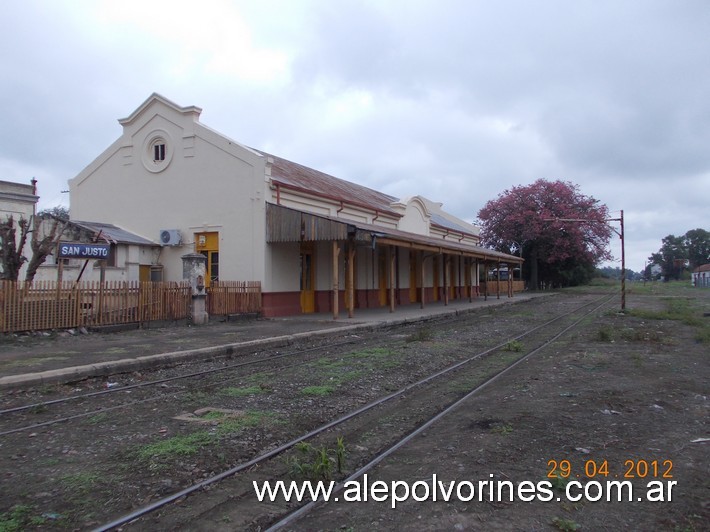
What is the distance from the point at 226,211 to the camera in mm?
20609

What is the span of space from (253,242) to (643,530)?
57.4ft

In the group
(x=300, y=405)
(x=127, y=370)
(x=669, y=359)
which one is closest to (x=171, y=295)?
(x=127, y=370)

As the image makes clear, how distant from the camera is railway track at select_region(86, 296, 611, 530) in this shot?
3961 millimetres

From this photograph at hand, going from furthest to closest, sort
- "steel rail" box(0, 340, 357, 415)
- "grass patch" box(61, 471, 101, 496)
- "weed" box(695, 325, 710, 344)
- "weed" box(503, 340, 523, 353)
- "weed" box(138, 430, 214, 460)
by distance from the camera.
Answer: "weed" box(695, 325, 710, 344), "weed" box(503, 340, 523, 353), "steel rail" box(0, 340, 357, 415), "weed" box(138, 430, 214, 460), "grass patch" box(61, 471, 101, 496)

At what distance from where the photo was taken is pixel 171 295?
1686 centimetres

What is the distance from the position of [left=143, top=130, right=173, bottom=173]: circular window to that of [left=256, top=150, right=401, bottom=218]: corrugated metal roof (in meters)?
3.89

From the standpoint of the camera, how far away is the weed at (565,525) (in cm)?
361

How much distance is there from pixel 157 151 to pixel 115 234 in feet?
13.1

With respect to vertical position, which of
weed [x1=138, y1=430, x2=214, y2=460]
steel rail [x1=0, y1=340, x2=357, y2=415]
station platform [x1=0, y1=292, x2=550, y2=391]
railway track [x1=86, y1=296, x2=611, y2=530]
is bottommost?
railway track [x1=86, y1=296, x2=611, y2=530]

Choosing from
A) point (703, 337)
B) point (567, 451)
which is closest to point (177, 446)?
point (567, 451)

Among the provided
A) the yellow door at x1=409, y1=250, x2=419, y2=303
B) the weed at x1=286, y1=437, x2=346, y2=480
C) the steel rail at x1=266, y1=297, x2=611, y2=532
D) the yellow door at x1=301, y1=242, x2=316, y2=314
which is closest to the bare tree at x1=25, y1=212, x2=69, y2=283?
the yellow door at x1=301, y1=242, x2=316, y2=314

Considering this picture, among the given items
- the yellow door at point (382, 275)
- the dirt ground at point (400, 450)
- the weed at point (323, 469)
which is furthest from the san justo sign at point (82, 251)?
the yellow door at point (382, 275)

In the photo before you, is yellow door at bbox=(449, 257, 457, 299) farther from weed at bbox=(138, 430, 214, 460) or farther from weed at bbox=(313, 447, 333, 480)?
weed at bbox=(313, 447, 333, 480)

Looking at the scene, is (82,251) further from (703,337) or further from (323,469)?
(703,337)
